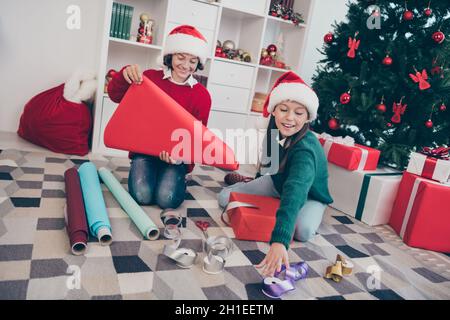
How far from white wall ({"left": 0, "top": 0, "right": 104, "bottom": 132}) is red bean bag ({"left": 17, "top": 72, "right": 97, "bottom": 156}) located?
0.20 m

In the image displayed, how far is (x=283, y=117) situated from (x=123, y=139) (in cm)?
68

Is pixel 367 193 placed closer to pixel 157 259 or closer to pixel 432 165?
pixel 432 165

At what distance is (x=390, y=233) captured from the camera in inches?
72.6

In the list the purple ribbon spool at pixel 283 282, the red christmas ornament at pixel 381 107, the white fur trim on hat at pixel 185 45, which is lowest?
the purple ribbon spool at pixel 283 282

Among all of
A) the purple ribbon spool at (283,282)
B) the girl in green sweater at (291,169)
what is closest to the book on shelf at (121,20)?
the girl in green sweater at (291,169)

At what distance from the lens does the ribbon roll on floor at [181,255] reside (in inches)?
46.3

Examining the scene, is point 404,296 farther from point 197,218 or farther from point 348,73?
point 348,73

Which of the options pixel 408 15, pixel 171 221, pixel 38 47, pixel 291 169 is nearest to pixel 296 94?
pixel 291 169

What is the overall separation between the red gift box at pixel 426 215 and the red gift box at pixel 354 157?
25 centimetres

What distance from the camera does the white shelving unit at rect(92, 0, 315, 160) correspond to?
2.33m

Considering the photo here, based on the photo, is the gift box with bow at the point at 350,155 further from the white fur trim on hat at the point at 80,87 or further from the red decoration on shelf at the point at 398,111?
the white fur trim on hat at the point at 80,87

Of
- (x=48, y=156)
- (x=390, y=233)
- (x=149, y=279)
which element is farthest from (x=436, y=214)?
(x=48, y=156)

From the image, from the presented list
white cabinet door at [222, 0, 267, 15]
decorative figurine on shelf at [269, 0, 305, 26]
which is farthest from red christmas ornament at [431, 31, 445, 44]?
white cabinet door at [222, 0, 267, 15]

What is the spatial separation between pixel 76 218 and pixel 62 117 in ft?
3.80
